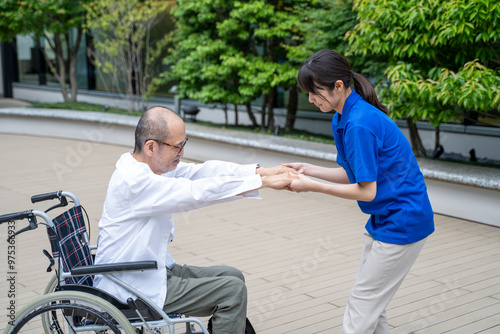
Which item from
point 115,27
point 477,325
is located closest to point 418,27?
point 477,325

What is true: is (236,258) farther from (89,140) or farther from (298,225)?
(89,140)

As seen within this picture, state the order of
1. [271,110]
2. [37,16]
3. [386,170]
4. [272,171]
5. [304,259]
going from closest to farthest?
[386,170], [272,171], [304,259], [271,110], [37,16]

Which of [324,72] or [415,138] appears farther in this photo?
[415,138]

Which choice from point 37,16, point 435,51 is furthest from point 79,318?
point 37,16

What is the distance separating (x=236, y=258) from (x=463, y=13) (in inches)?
133

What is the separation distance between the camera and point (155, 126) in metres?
2.66

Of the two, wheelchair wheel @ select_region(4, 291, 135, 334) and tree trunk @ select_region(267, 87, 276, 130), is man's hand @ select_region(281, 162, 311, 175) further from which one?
tree trunk @ select_region(267, 87, 276, 130)

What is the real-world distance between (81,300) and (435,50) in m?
5.28

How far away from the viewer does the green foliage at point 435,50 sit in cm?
583

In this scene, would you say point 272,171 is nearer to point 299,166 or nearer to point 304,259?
point 299,166

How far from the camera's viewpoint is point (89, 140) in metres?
11.7

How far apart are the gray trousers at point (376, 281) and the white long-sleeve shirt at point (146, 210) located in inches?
25.1

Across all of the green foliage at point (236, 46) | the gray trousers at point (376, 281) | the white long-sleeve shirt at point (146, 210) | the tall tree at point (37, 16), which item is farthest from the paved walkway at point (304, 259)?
the tall tree at point (37, 16)

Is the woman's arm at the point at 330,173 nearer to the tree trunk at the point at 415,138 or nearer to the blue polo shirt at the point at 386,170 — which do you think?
the blue polo shirt at the point at 386,170
